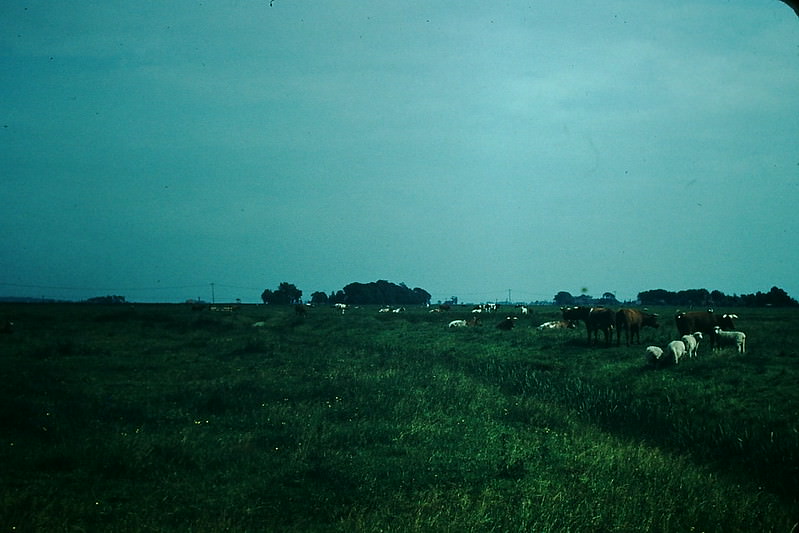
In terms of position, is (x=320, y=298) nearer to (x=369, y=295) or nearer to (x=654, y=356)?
(x=369, y=295)

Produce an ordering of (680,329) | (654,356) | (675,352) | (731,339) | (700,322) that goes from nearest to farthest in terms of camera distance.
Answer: (675,352), (654,356), (731,339), (680,329), (700,322)

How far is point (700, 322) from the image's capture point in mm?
28688

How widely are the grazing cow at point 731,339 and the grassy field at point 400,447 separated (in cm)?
60

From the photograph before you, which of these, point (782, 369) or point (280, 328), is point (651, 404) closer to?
point (782, 369)

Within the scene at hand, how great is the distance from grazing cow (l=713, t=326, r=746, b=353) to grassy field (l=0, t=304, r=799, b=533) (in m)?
0.60

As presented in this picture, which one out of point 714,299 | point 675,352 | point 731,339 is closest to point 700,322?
point 731,339

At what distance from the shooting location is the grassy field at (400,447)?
8.89 meters

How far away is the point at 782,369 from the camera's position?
17578mm

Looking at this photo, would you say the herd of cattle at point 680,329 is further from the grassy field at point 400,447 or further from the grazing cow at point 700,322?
the grassy field at point 400,447

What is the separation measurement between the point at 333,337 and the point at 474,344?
11010 mm

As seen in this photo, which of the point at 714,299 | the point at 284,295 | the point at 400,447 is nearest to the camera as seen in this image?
the point at 400,447

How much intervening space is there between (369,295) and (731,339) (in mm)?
141155

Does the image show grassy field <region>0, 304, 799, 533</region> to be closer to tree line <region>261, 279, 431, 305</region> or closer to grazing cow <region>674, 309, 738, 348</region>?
grazing cow <region>674, 309, 738, 348</region>

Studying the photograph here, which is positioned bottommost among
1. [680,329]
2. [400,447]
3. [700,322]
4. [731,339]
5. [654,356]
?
[400,447]
